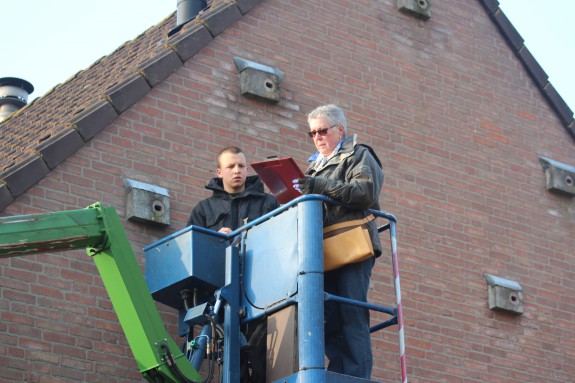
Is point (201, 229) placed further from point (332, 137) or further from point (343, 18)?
point (343, 18)

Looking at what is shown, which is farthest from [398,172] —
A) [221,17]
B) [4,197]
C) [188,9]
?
[4,197]

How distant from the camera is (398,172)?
506 inches

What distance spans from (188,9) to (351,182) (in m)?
5.91

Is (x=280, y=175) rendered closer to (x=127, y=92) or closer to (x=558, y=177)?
(x=127, y=92)

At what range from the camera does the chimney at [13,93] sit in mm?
17953

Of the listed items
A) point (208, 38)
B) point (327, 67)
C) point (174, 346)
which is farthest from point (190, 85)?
point (174, 346)

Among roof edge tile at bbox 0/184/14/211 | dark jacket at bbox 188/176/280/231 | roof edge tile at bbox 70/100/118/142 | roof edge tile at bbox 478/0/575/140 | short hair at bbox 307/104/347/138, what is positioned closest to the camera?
short hair at bbox 307/104/347/138

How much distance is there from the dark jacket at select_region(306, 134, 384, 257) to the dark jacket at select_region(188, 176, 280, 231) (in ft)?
2.07

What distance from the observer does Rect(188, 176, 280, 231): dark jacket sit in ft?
32.3

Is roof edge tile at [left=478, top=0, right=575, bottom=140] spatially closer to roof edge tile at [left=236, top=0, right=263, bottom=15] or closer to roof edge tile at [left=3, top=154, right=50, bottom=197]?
roof edge tile at [left=236, top=0, right=263, bottom=15]

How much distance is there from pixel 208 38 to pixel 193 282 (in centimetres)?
329

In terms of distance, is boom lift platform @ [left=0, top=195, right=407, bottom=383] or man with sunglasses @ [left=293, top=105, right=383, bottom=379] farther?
man with sunglasses @ [left=293, top=105, right=383, bottom=379]

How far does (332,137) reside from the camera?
9.34 meters

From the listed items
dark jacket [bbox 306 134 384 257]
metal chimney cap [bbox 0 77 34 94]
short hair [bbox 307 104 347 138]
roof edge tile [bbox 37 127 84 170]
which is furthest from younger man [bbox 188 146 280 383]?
metal chimney cap [bbox 0 77 34 94]
